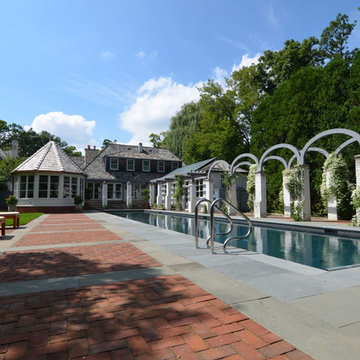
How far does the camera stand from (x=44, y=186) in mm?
21578

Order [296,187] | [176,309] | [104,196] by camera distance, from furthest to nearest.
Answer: [104,196]
[296,187]
[176,309]

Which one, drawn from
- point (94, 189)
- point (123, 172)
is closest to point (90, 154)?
point (123, 172)

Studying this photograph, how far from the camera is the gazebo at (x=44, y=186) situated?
69.4 feet

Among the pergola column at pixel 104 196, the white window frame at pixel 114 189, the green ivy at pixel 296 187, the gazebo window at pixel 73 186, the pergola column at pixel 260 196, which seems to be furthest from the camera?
the white window frame at pixel 114 189

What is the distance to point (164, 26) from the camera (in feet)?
34.5

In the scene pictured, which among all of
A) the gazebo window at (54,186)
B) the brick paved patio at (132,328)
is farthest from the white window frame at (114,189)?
the brick paved patio at (132,328)

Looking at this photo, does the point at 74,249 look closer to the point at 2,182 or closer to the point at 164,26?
the point at 164,26

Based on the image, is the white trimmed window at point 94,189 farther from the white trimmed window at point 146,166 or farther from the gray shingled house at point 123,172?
the white trimmed window at point 146,166

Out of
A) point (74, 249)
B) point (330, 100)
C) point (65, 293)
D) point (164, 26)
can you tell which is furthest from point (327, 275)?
point (330, 100)

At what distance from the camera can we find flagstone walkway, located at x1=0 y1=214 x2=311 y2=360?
80.2 inches

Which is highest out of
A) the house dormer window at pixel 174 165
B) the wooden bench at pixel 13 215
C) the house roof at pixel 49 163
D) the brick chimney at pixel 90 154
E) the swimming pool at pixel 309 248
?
the brick chimney at pixel 90 154

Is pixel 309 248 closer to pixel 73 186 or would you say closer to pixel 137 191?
pixel 73 186

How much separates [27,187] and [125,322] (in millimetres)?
22462

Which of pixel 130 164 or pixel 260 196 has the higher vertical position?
pixel 130 164
